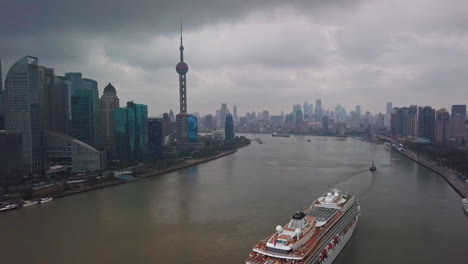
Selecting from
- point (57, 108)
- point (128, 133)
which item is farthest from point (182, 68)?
point (128, 133)

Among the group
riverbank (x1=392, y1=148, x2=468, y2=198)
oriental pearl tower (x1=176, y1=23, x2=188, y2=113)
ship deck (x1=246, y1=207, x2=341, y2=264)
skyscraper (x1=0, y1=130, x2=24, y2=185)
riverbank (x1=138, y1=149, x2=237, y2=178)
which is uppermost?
oriental pearl tower (x1=176, y1=23, x2=188, y2=113)

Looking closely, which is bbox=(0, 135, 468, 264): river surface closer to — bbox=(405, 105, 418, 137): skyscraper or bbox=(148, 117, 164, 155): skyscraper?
bbox=(148, 117, 164, 155): skyscraper

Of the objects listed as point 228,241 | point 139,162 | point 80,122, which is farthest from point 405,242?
point 80,122

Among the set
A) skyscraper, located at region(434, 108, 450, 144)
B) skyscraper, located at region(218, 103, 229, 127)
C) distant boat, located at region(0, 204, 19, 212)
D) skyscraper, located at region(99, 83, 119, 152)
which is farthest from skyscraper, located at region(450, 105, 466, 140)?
skyscraper, located at region(218, 103, 229, 127)

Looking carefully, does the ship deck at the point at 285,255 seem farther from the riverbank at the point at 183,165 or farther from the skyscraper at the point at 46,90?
the skyscraper at the point at 46,90

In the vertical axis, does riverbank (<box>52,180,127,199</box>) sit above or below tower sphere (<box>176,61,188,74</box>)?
below

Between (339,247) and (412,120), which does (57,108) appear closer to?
(339,247)
